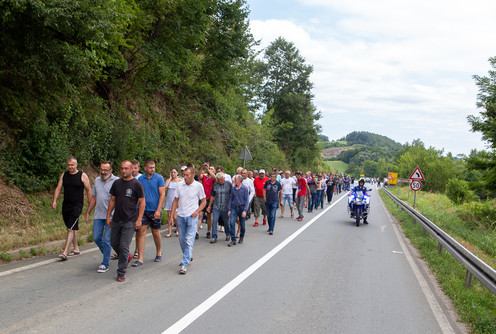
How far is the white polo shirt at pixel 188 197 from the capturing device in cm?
707

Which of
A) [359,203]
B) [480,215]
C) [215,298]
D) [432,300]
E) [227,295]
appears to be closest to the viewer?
[215,298]

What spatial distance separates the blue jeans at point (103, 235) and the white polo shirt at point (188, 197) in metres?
1.27

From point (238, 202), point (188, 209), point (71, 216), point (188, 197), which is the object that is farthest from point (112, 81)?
point (188, 209)

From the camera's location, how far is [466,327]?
4945 millimetres

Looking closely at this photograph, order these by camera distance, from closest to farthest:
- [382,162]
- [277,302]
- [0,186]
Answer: [277,302], [0,186], [382,162]

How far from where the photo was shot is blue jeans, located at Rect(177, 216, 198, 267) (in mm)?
6883

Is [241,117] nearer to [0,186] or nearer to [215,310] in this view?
[0,186]

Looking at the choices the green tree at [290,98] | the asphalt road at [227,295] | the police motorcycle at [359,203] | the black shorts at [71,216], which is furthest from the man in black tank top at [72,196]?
the green tree at [290,98]

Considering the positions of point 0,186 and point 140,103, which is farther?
point 140,103

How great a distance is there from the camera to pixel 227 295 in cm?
557

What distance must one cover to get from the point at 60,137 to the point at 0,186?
2375 mm

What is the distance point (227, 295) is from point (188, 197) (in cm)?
216

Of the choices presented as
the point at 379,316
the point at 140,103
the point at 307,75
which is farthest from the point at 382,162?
the point at 379,316

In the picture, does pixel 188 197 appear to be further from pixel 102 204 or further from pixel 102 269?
pixel 102 269
